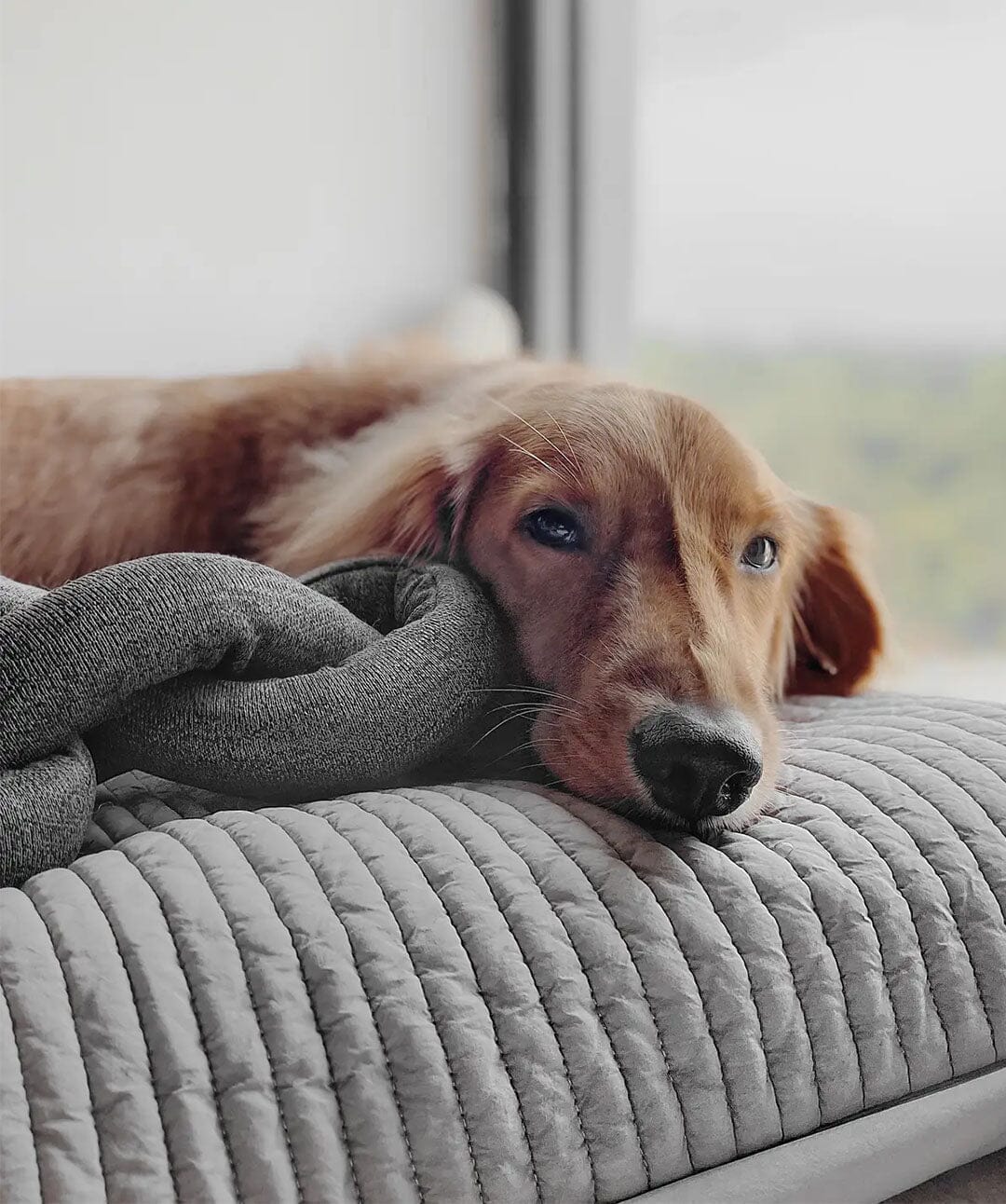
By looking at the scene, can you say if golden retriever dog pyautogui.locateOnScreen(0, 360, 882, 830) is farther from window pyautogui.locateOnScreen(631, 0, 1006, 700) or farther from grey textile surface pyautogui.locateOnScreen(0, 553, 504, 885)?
window pyautogui.locateOnScreen(631, 0, 1006, 700)

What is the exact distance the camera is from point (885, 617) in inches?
51.4

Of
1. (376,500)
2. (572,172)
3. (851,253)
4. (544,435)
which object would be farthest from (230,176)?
(544,435)

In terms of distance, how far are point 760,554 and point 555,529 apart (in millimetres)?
185

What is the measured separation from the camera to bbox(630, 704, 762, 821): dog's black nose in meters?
0.81

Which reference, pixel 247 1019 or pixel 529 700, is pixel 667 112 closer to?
pixel 529 700

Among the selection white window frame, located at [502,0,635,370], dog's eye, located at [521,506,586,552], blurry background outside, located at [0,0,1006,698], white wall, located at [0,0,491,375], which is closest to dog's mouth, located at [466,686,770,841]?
dog's eye, located at [521,506,586,552]

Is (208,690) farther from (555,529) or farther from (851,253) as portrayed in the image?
(851,253)

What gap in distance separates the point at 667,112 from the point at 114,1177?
10.2 ft

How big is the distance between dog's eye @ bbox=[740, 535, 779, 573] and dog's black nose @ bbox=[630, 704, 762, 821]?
0.26m

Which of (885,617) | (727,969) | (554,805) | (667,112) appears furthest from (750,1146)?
(667,112)

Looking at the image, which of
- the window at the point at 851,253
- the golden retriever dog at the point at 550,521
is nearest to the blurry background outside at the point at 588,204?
the window at the point at 851,253

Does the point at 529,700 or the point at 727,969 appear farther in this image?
the point at 529,700

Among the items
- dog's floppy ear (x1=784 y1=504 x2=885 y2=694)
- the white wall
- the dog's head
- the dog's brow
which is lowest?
dog's floppy ear (x1=784 y1=504 x2=885 y2=694)

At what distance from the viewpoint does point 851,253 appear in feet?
9.91
